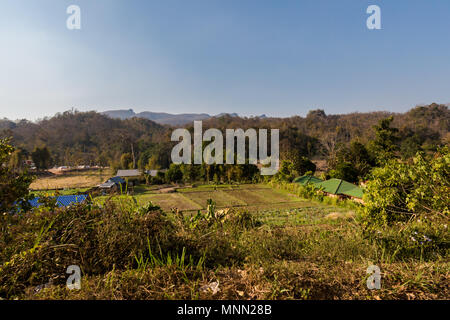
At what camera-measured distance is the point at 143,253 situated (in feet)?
6.53

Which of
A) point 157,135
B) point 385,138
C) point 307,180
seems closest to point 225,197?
point 307,180

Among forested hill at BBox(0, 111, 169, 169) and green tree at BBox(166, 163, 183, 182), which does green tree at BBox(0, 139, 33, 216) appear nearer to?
green tree at BBox(166, 163, 183, 182)

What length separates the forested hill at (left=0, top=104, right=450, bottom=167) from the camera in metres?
43.9

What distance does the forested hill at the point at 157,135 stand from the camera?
1729 inches

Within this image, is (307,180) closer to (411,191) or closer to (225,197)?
(225,197)

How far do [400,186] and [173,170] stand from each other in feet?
95.4

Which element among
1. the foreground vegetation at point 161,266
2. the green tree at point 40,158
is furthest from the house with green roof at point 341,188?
the green tree at point 40,158

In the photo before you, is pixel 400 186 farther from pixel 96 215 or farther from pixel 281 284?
pixel 96 215

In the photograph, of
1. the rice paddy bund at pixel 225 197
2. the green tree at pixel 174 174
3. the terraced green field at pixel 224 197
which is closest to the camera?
the rice paddy bund at pixel 225 197

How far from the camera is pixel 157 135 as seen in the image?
6450 cm

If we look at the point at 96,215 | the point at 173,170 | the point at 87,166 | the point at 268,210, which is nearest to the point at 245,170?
the point at 173,170

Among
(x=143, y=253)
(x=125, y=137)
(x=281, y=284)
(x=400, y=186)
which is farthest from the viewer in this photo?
(x=125, y=137)

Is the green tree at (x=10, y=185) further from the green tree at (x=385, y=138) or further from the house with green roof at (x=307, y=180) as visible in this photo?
the green tree at (x=385, y=138)
